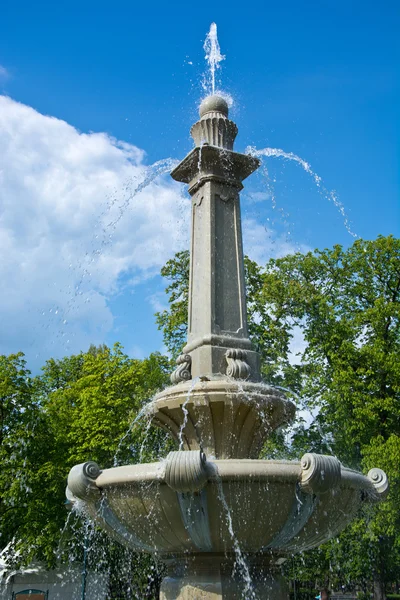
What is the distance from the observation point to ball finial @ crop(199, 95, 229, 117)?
31.1 ft

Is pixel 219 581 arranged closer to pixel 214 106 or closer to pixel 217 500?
pixel 217 500

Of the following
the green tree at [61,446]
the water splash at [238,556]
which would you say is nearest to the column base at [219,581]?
the water splash at [238,556]

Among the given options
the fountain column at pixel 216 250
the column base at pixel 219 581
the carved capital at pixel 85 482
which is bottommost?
the column base at pixel 219 581

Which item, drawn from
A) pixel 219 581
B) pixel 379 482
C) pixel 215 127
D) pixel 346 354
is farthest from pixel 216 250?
pixel 346 354

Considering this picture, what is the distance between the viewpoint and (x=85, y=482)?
246 inches

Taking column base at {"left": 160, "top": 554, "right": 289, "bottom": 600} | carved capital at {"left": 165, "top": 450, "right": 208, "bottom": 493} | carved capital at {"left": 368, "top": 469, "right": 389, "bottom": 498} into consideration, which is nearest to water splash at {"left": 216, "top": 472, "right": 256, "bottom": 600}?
column base at {"left": 160, "top": 554, "right": 289, "bottom": 600}

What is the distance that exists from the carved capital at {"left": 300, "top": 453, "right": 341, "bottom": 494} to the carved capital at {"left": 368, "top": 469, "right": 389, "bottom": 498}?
1.25m

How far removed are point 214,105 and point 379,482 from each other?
5.85 metres

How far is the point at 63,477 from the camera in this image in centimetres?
2209

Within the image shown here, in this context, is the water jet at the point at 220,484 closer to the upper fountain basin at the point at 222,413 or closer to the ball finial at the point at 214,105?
the upper fountain basin at the point at 222,413

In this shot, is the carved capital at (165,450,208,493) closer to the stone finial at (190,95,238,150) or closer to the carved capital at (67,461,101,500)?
the carved capital at (67,461,101,500)

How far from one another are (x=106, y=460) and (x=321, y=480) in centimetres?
1799

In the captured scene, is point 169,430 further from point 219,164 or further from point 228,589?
point 219,164

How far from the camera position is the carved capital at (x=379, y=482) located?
6973 mm
